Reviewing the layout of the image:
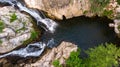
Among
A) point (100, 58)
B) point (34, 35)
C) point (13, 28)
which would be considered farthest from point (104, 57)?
point (13, 28)

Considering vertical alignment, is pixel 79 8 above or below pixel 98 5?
below

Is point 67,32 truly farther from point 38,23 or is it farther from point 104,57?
point 104,57

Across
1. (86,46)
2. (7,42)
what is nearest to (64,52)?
(86,46)

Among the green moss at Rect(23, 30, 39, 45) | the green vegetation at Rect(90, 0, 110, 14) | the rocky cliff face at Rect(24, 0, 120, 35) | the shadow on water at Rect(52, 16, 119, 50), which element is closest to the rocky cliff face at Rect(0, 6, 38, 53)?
the green moss at Rect(23, 30, 39, 45)

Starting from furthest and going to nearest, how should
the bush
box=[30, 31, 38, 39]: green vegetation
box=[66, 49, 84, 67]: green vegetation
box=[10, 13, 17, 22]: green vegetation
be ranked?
box=[10, 13, 17, 22]: green vegetation < box=[30, 31, 38, 39]: green vegetation < box=[66, 49, 84, 67]: green vegetation < the bush

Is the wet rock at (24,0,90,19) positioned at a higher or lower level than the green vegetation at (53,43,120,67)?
higher

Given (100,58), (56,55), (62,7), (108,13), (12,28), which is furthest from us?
(108,13)

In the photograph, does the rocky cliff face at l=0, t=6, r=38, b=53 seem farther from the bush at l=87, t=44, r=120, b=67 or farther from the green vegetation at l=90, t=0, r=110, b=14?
the bush at l=87, t=44, r=120, b=67
